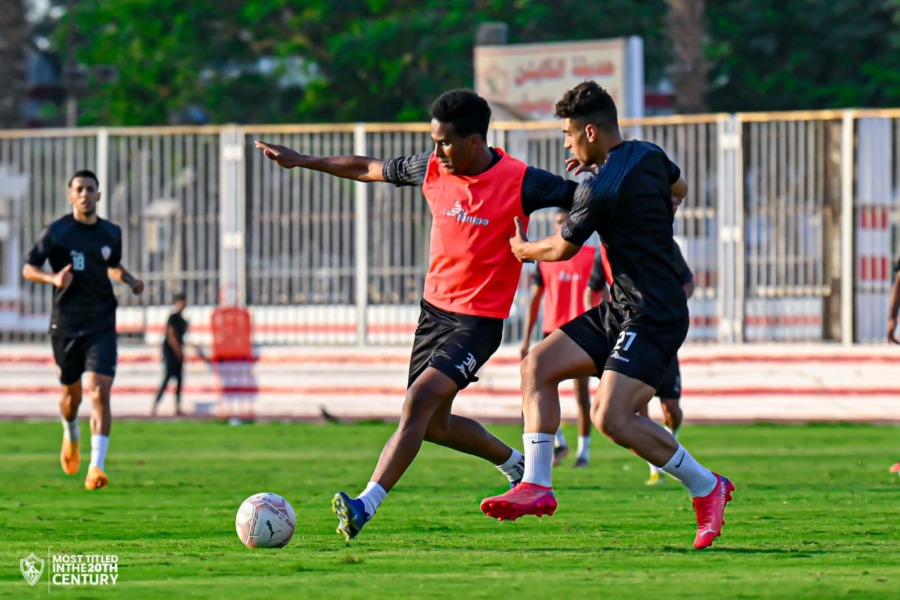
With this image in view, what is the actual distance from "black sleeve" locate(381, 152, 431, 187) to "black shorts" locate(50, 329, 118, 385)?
497 centimetres

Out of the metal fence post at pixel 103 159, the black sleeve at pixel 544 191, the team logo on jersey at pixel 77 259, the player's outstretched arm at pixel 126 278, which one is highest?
the metal fence post at pixel 103 159

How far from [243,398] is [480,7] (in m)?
17.1

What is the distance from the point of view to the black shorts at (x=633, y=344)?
885 cm

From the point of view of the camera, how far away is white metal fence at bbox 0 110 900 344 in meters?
23.5

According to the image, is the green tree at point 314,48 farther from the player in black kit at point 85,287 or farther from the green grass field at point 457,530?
the player in black kit at point 85,287

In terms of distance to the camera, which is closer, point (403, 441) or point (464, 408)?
point (403, 441)

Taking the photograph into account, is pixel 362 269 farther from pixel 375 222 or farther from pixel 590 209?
pixel 590 209

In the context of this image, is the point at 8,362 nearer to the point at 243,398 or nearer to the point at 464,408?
the point at 243,398

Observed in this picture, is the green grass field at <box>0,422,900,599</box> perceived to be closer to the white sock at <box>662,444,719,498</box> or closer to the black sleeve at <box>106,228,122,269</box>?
the white sock at <box>662,444,719,498</box>

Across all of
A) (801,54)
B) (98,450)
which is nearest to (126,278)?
(98,450)

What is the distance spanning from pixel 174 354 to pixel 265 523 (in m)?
15.8

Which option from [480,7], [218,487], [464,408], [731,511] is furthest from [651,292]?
[480,7]

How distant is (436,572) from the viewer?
7984 millimetres
